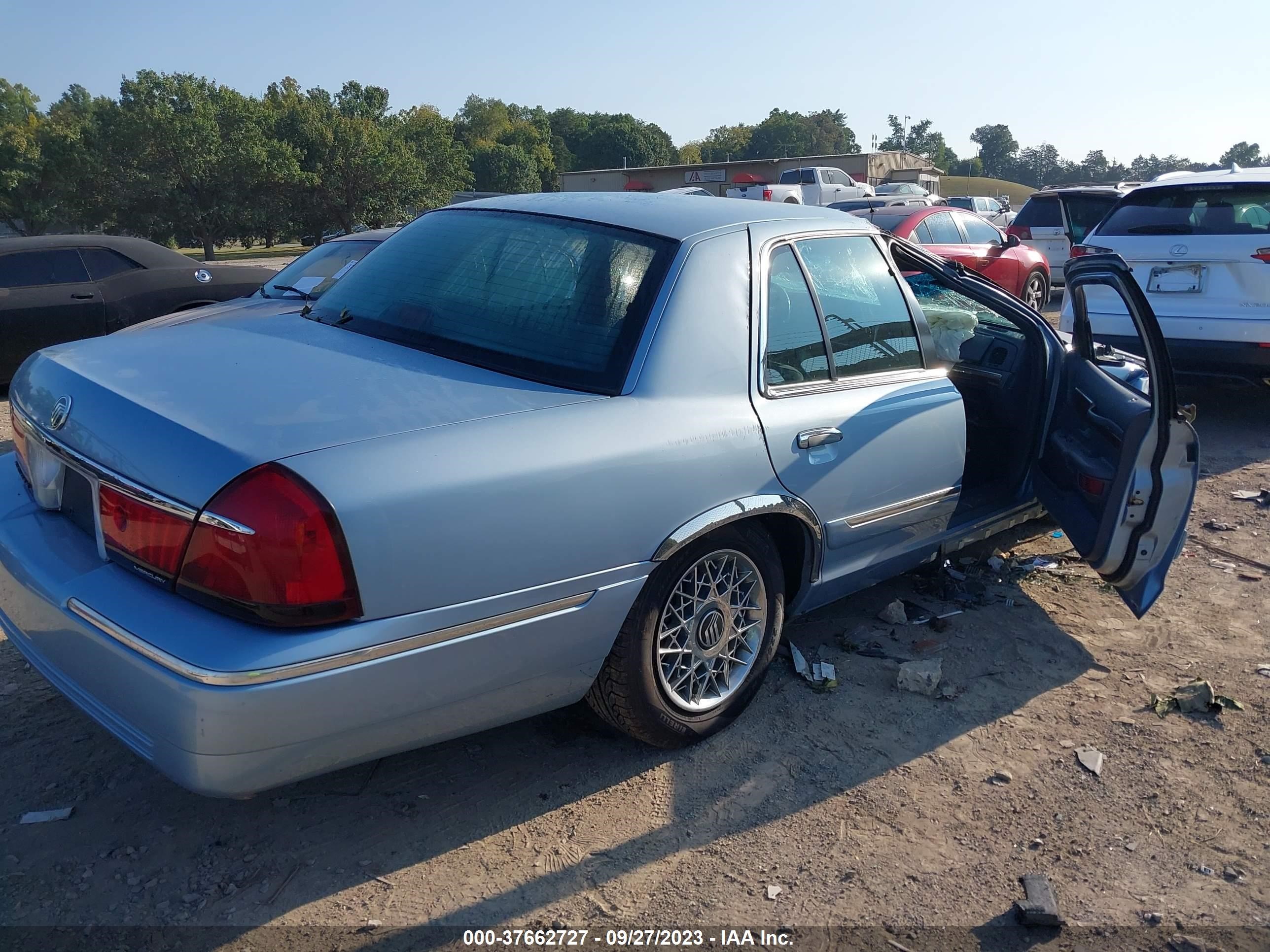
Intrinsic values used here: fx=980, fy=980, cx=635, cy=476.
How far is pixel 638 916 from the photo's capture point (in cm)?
246

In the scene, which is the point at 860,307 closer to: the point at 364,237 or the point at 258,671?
the point at 258,671

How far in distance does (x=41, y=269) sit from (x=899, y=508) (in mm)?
7978

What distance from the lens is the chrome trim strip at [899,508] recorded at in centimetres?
346

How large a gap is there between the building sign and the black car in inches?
1843

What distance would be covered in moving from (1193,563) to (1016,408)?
1.40 metres

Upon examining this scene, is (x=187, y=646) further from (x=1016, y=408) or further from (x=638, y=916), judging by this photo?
(x=1016, y=408)

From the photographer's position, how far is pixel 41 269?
8.43 metres

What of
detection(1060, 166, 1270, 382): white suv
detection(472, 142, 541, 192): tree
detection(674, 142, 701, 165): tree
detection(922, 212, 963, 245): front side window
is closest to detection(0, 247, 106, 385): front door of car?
detection(1060, 166, 1270, 382): white suv

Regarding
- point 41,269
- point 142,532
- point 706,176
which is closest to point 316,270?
point 41,269

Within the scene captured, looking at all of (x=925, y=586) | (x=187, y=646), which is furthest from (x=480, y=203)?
(x=925, y=586)

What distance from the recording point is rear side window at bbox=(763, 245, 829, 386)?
3.20 m

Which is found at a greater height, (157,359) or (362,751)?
(157,359)

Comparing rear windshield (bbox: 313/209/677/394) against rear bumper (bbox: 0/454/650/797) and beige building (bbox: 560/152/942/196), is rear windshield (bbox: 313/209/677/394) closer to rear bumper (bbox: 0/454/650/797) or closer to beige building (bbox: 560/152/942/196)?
rear bumper (bbox: 0/454/650/797)

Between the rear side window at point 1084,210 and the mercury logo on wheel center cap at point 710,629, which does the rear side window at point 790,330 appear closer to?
the mercury logo on wheel center cap at point 710,629
